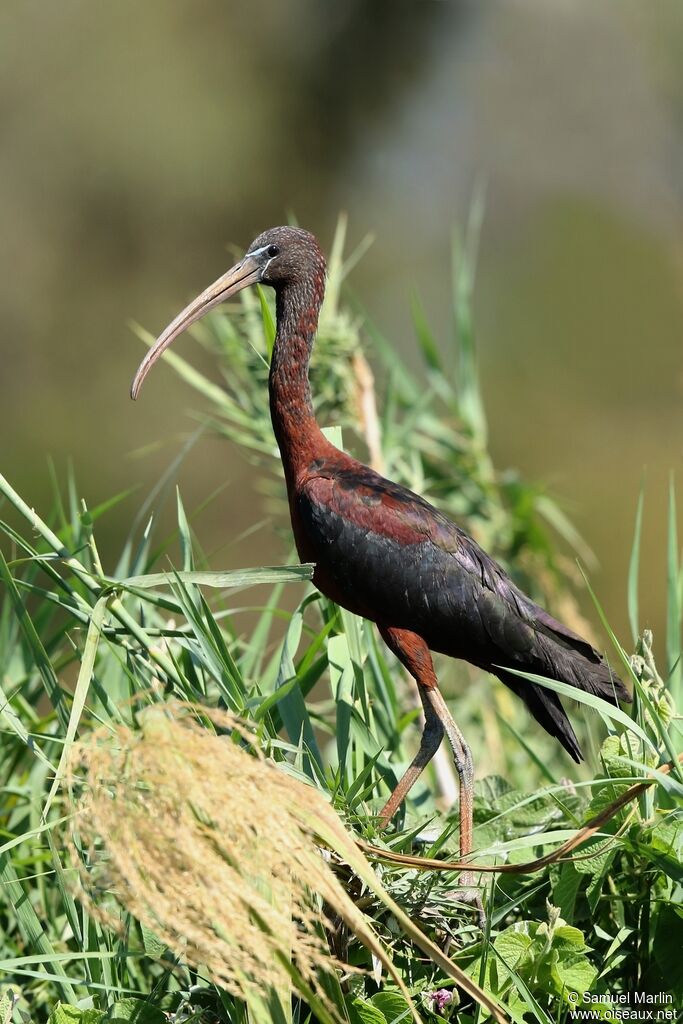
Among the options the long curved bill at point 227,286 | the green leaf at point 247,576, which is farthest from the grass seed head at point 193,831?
the long curved bill at point 227,286

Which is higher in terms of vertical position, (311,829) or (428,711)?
(311,829)

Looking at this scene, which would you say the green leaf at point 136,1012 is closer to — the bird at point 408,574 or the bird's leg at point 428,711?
the bird's leg at point 428,711

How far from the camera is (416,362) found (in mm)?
8594

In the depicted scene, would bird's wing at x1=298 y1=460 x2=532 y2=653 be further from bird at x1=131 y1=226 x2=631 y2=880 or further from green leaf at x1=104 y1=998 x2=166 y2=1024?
green leaf at x1=104 y1=998 x2=166 y2=1024

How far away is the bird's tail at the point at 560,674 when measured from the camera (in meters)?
3.17

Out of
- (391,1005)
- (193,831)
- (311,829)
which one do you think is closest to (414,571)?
(391,1005)

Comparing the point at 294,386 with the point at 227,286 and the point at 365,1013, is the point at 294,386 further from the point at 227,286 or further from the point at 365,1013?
the point at 365,1013

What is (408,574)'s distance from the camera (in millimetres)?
3213

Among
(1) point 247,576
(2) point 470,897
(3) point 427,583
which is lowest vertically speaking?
(2) point 470,897

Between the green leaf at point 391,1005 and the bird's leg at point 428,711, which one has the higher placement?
the bird's leg at point 428,711

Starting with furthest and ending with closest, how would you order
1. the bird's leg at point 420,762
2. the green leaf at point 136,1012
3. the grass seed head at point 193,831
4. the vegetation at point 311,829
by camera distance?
the bird's leg at point 420,762
the green leaf at point 136,1012
the vegetation at point 311,829
the grass seed head at point 193,831

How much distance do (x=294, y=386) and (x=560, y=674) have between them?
115 centimetres

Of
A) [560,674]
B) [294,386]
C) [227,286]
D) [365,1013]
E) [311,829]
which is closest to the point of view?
[311,829]

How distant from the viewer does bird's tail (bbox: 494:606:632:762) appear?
3.17m
